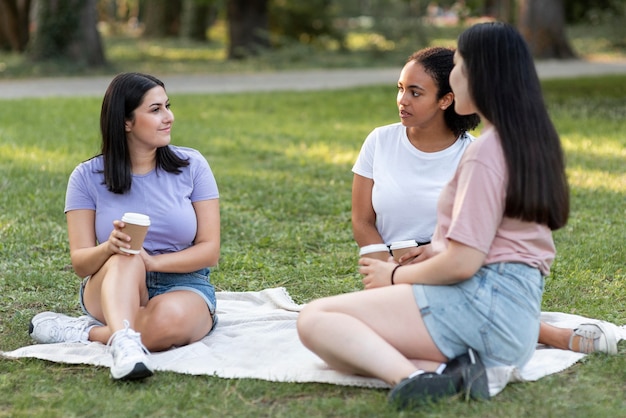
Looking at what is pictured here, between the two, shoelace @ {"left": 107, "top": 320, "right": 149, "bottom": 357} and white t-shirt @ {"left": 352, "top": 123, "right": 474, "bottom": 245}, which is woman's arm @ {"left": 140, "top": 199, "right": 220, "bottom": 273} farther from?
white t-shirt @ {"left": 352, "top": 123, "right": 474, "bottom": 245}

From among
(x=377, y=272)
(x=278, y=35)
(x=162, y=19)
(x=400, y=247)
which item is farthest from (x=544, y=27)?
(x=162, y=19)

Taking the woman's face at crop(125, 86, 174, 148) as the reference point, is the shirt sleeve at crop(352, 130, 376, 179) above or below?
below

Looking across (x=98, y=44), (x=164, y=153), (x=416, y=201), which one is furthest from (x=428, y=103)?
(x=98, y=44)

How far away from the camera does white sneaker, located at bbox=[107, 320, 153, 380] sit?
12.1ft

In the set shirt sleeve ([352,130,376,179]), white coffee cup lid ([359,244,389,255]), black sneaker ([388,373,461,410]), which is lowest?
black sneaker ([388,373,461,410])

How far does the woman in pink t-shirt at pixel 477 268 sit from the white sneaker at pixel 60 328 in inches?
45.7

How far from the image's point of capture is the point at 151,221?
427 cm

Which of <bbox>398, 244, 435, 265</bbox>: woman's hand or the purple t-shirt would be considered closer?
<bbox>398, 244, 435, 265</bbox>: woman's hand

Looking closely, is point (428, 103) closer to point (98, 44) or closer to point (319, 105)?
point (319, 105)

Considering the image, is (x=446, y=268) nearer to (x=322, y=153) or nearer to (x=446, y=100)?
(x=446, y=100)

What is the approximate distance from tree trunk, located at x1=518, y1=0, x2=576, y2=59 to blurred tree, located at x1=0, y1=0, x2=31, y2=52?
42.8 feet

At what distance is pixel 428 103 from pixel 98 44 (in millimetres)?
16402

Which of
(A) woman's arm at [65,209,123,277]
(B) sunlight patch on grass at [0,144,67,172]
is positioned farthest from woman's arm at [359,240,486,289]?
(B) sunlight patch on grass at [0,144,67,172]

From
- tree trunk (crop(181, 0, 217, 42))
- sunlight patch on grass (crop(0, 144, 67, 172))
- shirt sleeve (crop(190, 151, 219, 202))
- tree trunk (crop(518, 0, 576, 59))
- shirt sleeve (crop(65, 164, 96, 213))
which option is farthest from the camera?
tree trunk (crop(181, 0, 217, 42))
